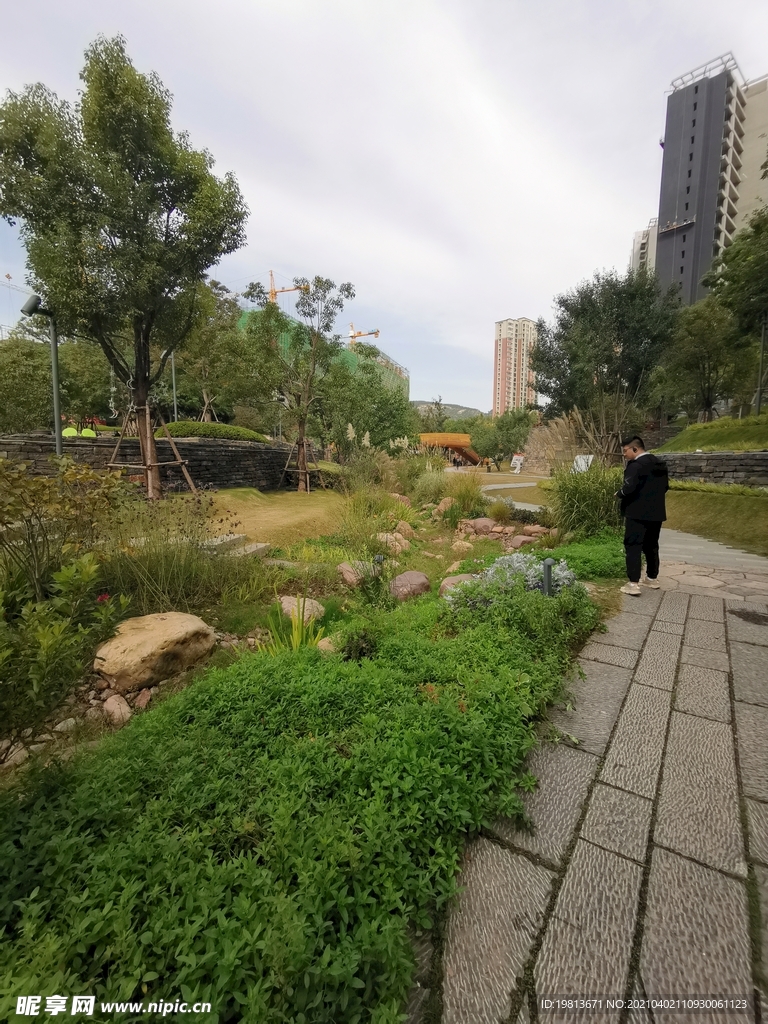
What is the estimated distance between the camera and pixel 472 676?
6.14ft

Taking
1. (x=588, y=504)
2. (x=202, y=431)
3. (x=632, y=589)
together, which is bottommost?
(x=632, y=589)

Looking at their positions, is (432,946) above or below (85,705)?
above

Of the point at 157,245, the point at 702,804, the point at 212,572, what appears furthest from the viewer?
the point at 157,245

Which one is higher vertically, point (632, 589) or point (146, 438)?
point (146, 438)

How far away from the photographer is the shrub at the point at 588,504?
18.6 ft

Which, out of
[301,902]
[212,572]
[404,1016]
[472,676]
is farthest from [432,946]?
[212,572]

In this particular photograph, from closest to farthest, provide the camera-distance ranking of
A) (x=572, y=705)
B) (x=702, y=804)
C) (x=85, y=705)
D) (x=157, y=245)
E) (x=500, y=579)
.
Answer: (x=702, y=804) → (x=572, y=705) → (x=85, y=705) → (x=500, y=579) → (x=157, y=245)

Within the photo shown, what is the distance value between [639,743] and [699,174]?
65308mm

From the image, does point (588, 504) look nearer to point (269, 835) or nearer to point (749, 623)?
point (749, 623)

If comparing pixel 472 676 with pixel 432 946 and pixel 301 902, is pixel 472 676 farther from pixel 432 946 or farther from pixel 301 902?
pixel 301 902

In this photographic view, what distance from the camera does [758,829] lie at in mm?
1319

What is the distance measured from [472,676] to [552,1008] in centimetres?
103

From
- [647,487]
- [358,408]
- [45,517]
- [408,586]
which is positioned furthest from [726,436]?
[45,517]

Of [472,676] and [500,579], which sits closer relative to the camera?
[472,676]
